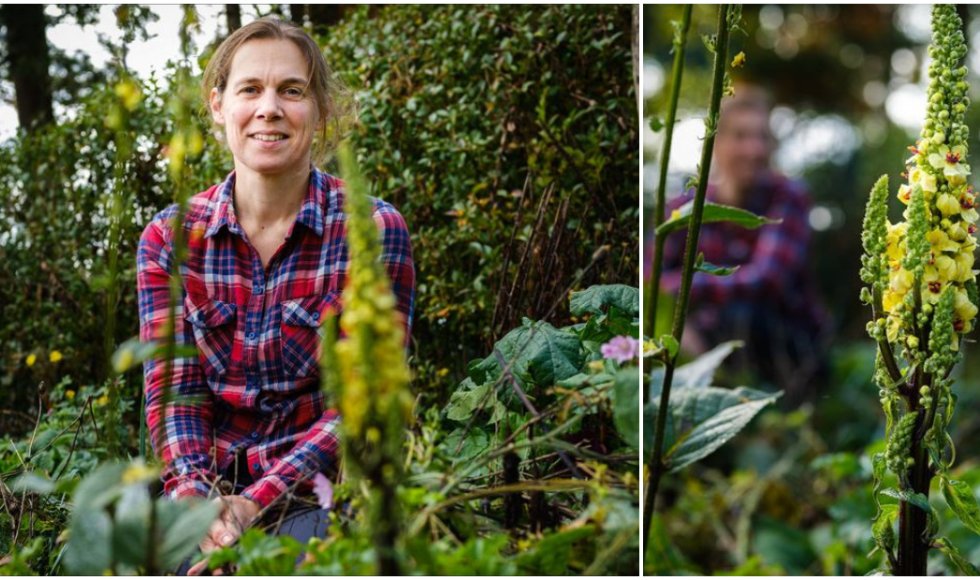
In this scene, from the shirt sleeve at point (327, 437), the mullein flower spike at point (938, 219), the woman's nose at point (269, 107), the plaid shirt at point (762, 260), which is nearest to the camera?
the mullein flower spike at point (938, 219)

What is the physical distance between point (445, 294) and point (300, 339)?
1461 mm

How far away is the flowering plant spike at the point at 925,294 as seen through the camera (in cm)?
128

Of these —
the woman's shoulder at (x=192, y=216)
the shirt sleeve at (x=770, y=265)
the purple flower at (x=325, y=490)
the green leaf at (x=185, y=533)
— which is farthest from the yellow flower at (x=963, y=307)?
the shirt sleeve at (x=770, y=265)

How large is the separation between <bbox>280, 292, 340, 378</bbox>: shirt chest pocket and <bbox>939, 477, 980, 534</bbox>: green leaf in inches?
44.9

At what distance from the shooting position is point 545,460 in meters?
1.69

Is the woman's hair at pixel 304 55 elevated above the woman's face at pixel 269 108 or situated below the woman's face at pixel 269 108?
above

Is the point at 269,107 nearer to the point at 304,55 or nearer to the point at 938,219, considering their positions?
the point at 304,55

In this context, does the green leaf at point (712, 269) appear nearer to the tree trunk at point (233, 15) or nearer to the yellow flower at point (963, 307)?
the yellow flower at point (963, 307)

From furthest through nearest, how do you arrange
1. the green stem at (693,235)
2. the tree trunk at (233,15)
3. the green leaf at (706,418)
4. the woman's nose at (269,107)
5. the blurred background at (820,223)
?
the tree trunk at (233,15) → the blurred background at (820,223) → the woman's nose at (269,107) → the green leaf at (706,418) → the green stem at (693,235)

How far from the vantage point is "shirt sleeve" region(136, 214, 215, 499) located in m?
1.91

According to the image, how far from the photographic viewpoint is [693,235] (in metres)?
1.45

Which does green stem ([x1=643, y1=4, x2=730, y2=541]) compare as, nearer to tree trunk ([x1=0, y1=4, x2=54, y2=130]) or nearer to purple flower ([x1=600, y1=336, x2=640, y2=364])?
purple flower ([x1=600, y1=336, x2=640, y2=364])

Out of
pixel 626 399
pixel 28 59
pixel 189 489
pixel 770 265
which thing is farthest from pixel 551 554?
pixel 28 59

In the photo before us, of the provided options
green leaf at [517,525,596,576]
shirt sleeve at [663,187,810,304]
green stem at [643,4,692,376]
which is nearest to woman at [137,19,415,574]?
green stem at [643,4,692,376]
